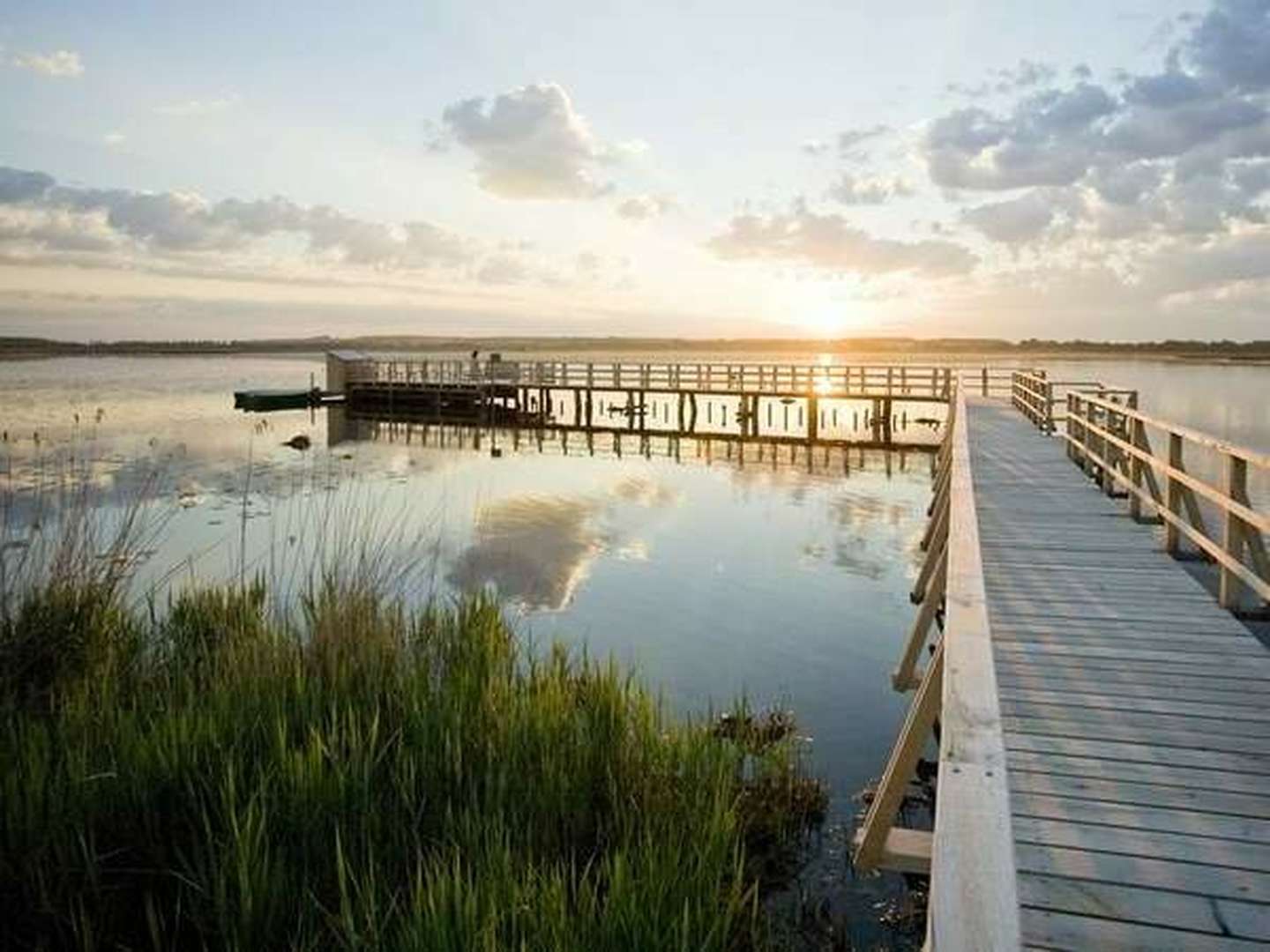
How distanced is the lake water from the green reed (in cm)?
116

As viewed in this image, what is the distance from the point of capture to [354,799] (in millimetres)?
4805

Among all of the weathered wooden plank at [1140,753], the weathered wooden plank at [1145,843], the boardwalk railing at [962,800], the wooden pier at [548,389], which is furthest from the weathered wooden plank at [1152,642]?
the wooden pier at [548,389]

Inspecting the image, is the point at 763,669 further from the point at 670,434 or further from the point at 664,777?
the point at 670,434

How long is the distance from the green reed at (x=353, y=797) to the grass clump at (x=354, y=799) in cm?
2

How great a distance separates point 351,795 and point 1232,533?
623 centimetres

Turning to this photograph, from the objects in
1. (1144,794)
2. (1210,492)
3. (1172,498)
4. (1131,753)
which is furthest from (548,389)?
(1144,794)

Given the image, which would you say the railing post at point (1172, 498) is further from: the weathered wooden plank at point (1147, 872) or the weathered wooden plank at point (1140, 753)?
A: the weathered wooden plank at point (1147, 872)

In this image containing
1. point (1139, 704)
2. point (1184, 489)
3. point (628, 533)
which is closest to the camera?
point (1139, 704)

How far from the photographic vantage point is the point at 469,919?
3.48 meters

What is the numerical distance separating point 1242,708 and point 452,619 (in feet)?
17.7

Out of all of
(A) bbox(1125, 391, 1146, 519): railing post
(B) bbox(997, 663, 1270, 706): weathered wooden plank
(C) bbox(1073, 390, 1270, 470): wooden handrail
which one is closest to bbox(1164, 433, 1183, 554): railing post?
(C) bbox(1073, 390, 1270, 470): wooden handrail

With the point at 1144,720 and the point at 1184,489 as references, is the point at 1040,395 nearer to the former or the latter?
the point at 1184,489

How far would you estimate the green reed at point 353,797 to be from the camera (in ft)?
12.9

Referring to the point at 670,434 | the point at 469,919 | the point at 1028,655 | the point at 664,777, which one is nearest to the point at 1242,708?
the point at 1028,655
